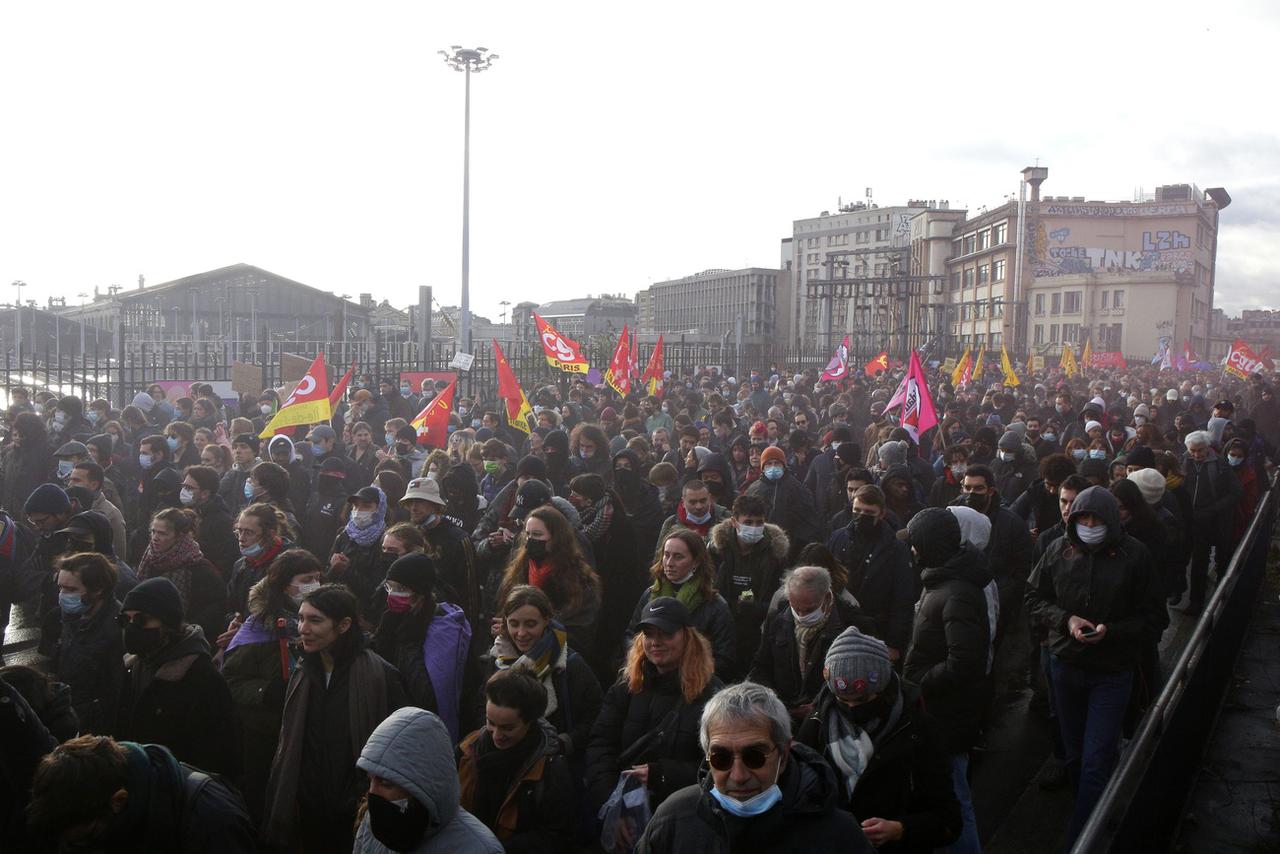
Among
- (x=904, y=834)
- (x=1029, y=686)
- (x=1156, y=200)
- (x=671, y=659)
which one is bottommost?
(x=1029, y=686)

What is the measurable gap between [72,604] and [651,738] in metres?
2.77

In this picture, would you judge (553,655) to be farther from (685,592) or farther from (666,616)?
(685,592)

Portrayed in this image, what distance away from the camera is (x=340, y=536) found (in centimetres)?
640

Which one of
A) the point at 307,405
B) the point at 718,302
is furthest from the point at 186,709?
the point at 718,302

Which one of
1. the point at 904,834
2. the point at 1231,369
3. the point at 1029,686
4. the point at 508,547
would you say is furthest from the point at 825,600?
the point at 1231,369

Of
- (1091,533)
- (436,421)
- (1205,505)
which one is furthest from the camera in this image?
(436,421)

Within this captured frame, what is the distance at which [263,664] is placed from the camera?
4.69 meters

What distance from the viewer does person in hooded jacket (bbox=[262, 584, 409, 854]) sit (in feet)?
13.5

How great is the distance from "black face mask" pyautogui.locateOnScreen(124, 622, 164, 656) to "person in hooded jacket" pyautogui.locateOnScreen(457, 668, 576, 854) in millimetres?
1440

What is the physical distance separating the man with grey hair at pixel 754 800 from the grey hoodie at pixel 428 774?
521 millimetres

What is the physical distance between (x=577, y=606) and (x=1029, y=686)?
4.24 meters

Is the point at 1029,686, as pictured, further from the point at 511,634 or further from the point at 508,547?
the point at 511,634

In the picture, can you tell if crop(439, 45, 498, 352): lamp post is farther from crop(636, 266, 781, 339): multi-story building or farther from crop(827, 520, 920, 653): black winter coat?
crop(636, 266, 781, 339): multi-story building

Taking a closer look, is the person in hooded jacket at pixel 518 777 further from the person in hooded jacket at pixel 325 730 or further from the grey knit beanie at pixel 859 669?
the grey knit beanie at pixel 859 669
